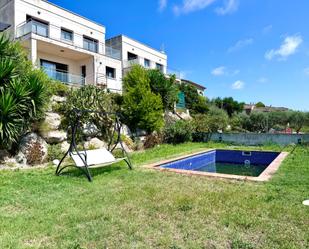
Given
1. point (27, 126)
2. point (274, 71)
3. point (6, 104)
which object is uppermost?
point (274, 71)

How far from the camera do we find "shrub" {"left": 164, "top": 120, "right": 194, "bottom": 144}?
62.7 feet

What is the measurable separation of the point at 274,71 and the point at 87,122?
19.5 meters

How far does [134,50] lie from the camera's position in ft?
95.4

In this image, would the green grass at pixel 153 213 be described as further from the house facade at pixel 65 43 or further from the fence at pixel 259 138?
the house facade at pixel 65 43

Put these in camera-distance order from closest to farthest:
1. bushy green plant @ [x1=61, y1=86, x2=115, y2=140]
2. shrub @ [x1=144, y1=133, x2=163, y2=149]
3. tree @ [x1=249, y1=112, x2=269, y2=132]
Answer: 1. bushy green plant @ [x1=61, y1=86, x2=115, y2=140]
2. shrub @ [x1=144, y1=133, x2=163, y2=149]
3. tree @ [x1=249, y1=112, x2=269, y2=132]

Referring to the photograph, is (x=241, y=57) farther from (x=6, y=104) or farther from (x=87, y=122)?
(x=6, y=104)

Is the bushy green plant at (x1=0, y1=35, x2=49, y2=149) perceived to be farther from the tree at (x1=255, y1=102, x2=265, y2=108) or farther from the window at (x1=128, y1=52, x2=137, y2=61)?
the tree at (x1=255, y1=102, x2=265, y2=108)

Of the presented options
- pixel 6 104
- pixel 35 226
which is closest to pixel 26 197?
pixel 35 226

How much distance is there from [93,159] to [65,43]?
1423 cm

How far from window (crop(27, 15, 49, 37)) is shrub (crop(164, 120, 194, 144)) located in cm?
1158

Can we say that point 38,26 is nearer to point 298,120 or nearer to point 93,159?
point 93,159

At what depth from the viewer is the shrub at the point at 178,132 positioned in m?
19.1

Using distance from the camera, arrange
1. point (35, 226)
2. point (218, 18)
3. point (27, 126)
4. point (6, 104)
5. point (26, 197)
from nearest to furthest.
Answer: point (35, 226) < point (26, 197) < point (6, 104) < point (27, 126) < point (218, 18)

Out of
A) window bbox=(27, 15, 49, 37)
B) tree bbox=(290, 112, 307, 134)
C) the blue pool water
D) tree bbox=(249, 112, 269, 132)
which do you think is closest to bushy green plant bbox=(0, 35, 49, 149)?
the blue pool water
